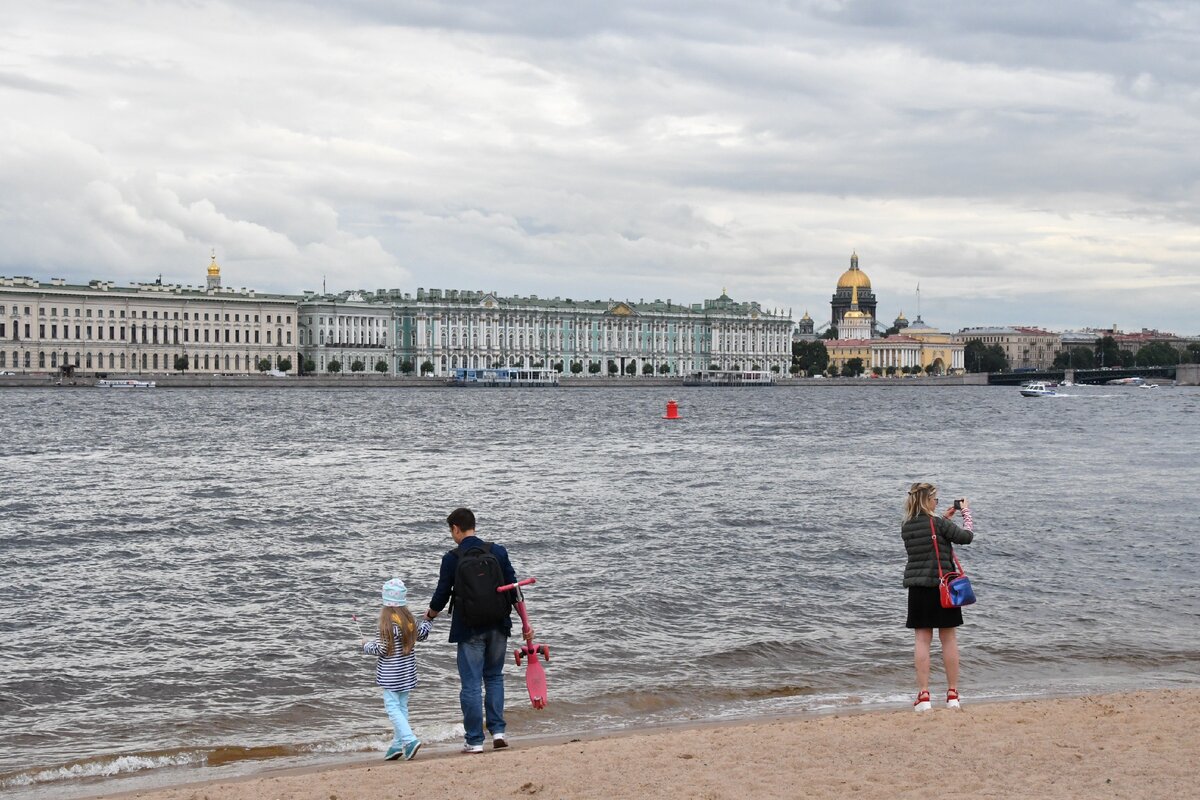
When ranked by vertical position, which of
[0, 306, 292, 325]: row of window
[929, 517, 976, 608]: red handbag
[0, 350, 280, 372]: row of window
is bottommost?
[929, 517, 976, 608]: red handbag

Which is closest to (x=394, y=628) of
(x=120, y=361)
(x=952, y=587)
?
(x=952, y=587)

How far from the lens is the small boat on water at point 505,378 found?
115 meters

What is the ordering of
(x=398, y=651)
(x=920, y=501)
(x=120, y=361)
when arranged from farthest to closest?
(x=120, y=361), (x=920, y=501), (x=398, y=651)

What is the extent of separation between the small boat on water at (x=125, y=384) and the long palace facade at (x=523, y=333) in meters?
21.4

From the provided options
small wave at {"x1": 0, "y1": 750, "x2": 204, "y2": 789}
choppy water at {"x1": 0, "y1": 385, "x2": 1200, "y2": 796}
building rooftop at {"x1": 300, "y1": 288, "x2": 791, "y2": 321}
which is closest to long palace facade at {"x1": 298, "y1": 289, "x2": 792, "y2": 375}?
building rooftop at {"x1": 300, "y1": 288, "x2": 791, "y2": 321}

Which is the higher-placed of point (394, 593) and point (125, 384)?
point (125, 384)

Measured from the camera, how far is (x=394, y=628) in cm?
750

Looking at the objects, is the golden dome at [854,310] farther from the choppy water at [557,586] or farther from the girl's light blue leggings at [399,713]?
the girl's light blue leggings at [399,713]

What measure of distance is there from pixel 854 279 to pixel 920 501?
604 feet

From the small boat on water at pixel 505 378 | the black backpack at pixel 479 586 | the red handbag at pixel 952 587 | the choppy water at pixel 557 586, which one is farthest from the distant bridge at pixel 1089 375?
the black backpack at pixel 479 586

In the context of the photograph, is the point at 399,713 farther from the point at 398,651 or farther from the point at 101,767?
the point at 101,767

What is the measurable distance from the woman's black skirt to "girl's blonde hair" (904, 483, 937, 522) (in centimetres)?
43

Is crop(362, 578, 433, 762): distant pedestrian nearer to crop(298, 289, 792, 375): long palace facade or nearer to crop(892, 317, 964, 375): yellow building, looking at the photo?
crop(298, 289, 792, 375): long palace facade

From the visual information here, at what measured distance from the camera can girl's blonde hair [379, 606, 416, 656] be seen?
748cm
